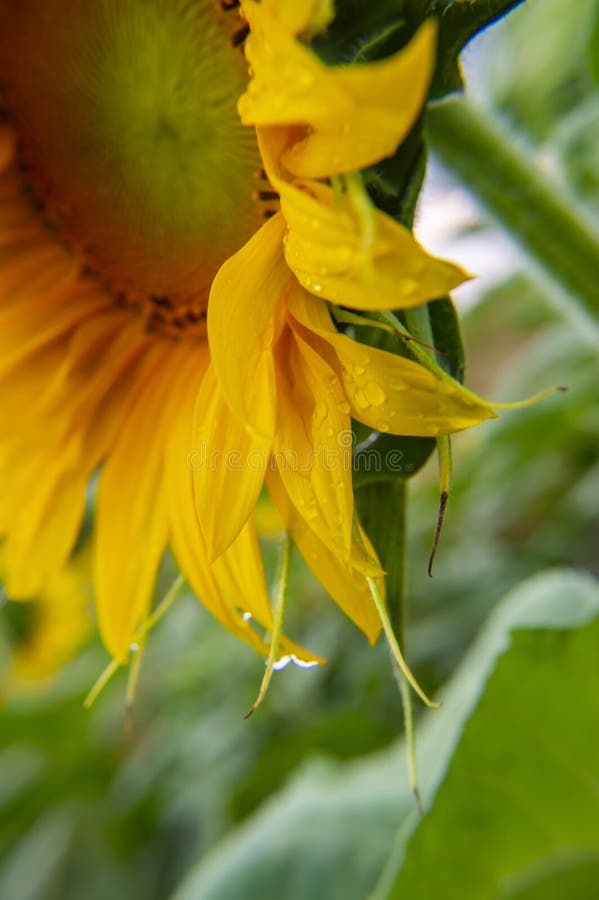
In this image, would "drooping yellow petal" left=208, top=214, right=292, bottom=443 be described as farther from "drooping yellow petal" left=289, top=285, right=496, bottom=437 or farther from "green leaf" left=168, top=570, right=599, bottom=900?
"green leaf" left=168, top=570, right=599, bottom=900

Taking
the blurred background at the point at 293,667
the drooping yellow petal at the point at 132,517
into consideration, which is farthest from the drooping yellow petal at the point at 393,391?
the blurred background at the point at 293,667

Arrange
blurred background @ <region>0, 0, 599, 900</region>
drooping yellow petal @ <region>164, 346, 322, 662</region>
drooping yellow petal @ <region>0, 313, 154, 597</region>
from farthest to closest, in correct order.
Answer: blurred background @ <region>0, 0, 599, 900</region> < drooping yellow petal @ <region>0, 313, 154, 597</region> < drooping yellow petal @ <region>164, 346, 322, 662</region>

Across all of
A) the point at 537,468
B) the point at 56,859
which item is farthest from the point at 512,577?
the point at 56,859

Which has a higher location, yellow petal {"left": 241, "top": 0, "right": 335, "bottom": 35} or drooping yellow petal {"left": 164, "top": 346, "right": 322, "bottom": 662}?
yellow petal {"left": 241, "top": 0, "right": 335, "bottom": 35}

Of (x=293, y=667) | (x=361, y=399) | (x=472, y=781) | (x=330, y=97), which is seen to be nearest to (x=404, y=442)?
(x=361, y=399)

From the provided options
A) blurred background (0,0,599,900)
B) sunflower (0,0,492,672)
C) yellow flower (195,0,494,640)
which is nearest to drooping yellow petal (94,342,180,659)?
sunflower (0,0,492,672)

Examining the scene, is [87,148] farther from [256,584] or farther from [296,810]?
[296,810]

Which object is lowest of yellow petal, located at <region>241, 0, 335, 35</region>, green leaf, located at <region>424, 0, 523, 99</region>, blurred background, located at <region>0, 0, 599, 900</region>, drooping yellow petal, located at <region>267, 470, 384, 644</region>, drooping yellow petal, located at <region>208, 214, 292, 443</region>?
blurred background, located at <region>0, 0, 599, 900</region>
